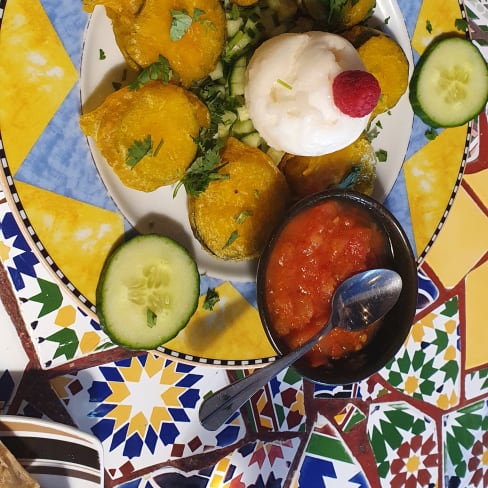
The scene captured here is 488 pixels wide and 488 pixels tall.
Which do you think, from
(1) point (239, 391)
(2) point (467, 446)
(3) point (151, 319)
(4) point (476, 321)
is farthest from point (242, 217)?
(2) point (467, 446)

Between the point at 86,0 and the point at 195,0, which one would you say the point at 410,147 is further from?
the point at 86,0

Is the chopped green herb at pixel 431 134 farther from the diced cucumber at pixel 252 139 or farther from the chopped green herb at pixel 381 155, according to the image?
the diced cucumber at pixel 252 139

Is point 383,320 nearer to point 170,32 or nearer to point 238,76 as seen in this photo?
point 238,76

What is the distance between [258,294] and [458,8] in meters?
1.21

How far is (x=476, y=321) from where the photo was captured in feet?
7.23

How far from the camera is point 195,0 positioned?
1.50 metres

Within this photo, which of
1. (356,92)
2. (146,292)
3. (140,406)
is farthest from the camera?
(140,406)

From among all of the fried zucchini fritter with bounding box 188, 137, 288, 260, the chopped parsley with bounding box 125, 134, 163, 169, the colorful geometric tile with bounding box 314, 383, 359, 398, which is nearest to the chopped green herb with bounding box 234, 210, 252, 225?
the fried zucchini fritter with bounding box 188, 137, 288, 260

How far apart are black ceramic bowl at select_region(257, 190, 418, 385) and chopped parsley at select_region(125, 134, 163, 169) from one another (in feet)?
1.39

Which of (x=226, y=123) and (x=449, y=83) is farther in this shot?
(x=449, y=83)

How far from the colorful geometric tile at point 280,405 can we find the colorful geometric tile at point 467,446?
64 cm

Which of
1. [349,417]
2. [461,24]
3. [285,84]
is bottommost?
[349,417]

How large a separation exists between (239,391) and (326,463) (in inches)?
25.7

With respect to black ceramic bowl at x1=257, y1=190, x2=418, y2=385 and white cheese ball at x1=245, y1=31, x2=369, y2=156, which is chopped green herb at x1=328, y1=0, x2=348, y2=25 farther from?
black ceramic bowl at x1=257, y1=190, x2=418, y2=385
